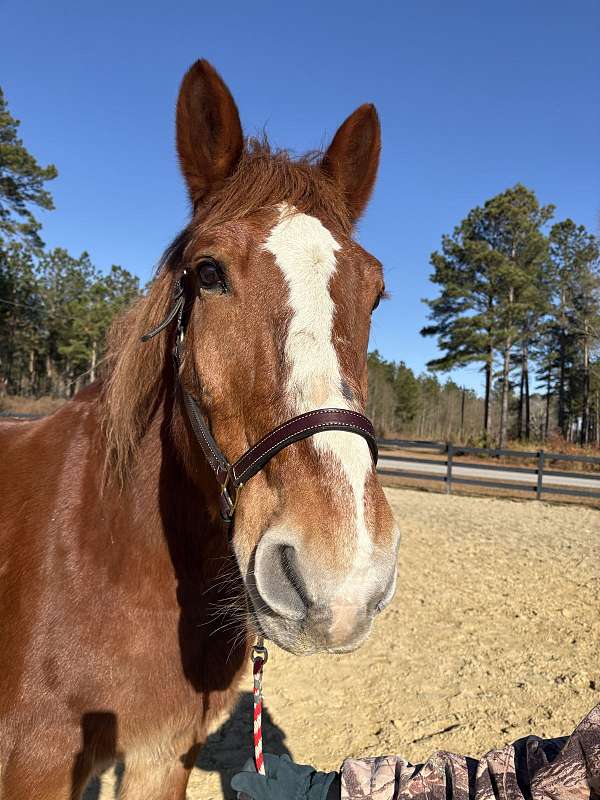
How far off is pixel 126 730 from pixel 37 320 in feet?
153

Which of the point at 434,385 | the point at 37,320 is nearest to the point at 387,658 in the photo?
the point at 37,320

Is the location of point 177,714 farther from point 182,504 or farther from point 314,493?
point 314,493

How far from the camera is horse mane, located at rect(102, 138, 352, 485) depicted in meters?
1.67

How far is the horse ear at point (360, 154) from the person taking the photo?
2094mm

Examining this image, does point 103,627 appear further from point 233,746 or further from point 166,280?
point 233,746

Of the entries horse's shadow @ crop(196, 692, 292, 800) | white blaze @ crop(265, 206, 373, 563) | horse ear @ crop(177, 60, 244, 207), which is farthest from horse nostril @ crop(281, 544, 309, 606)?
horse's shadow @ crop(196, 692, 292, 800)

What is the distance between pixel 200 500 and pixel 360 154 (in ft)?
5.20

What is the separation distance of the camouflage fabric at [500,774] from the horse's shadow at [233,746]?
1983 millimetres

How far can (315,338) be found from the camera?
1333mm

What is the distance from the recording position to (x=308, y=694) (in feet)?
14.4

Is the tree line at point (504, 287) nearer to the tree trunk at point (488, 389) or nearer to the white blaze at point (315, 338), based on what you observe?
the tree trunk at point (488, 389)

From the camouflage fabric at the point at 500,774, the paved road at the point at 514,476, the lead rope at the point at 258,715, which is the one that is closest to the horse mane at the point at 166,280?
the lead rope at the point at 258,715

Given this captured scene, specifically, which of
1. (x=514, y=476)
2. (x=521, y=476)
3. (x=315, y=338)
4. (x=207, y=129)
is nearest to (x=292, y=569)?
(x=315, y=338)

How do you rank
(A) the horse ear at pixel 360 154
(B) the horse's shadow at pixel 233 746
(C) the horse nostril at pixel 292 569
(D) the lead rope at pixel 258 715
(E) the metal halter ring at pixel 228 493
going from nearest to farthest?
1. (C) the horse nostril at pixel 292 569
2. (E) the metal halter ring at pixel 228 493
3. (D) the lead rope at pixel 258 715
4. (A) the horse ear at pixel 360 154
5. (B) the horse's shadow at pixel 233 746
